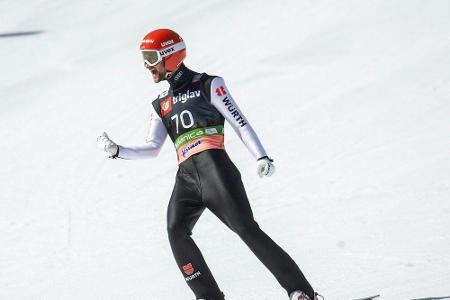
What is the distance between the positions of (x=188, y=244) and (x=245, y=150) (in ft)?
17.3

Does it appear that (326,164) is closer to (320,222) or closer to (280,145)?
(280,145)

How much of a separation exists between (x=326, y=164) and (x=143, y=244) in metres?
2.77

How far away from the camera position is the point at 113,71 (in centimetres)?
1511

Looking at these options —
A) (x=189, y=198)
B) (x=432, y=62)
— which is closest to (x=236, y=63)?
(x=432, y=62)

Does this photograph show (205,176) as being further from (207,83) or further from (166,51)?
(166,51)

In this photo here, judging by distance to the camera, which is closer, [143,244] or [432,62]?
[143,244]

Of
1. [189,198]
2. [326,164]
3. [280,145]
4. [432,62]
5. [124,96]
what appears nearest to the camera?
[189,198]

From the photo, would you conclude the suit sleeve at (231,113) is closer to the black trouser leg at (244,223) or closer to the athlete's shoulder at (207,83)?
the athlete's shoulder at (207,83)

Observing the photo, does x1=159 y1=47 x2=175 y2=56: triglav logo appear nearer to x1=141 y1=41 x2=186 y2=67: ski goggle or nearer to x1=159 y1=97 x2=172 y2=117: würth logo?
x1=141 y1=41 x2=186 y2=67: ski goggle

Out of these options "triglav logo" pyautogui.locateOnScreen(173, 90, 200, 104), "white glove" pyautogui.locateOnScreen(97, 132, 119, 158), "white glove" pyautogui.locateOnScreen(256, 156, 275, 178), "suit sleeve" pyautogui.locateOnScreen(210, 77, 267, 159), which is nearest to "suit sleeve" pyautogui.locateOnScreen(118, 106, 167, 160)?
"white glove" pyautogui.locateOnScreen(97, 132, 119, 158)

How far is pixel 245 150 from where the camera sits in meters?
11.0

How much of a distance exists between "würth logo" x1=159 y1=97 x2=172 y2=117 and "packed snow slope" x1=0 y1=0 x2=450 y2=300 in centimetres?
186

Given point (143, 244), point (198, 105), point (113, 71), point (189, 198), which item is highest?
point (113, 71)

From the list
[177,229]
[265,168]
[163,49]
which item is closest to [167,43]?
[163,49]
